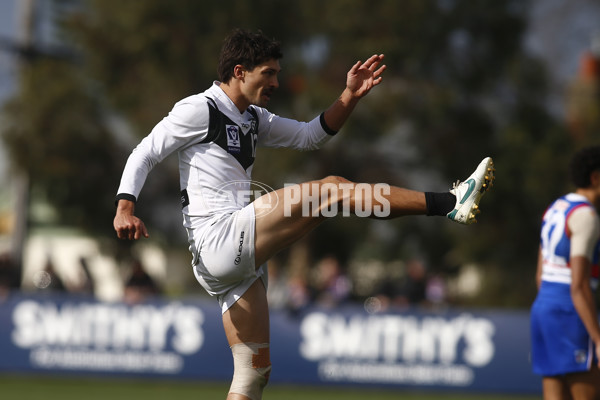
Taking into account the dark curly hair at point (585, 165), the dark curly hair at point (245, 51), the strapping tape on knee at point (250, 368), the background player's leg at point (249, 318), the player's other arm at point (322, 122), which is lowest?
the strapping tape on knee at point (250, 368)

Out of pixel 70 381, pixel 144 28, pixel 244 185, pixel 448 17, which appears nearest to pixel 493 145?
pixel 448 17

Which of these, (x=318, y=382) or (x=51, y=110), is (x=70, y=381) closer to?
(x=318, y=382)

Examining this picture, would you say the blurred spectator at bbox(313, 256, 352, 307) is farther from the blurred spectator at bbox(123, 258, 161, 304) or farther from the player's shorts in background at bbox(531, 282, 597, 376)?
the player's shorts in background at bbox(531, 282, 597, 376)

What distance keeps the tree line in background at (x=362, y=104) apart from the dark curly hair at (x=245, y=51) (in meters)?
17.7

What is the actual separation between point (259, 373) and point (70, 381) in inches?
388

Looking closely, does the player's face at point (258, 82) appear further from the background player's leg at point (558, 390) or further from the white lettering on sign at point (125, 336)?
the white lettering on sign at point (125, 336)

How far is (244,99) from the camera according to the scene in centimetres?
613

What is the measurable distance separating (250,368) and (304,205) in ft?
4.01

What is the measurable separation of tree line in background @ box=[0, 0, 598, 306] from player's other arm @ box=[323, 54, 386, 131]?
17.3 m

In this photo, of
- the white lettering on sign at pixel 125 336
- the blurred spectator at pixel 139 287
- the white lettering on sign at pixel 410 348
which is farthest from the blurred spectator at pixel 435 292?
the blurred spectator at pixel 139 287

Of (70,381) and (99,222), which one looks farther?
(99,222)

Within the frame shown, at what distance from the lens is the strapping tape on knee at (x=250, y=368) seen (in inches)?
239

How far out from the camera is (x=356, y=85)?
643cm

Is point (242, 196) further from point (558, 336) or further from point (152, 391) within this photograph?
point (152, 391)
